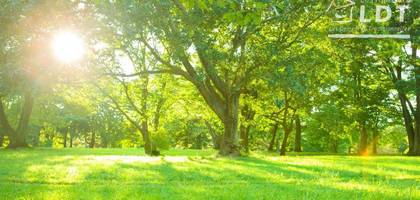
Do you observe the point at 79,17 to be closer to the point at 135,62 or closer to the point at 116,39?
→ the point at 116,39

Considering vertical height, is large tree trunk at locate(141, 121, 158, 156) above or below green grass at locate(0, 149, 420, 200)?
above

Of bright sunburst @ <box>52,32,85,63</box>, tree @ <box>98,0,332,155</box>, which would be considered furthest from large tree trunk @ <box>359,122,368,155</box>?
bright sunburst @ <box>52,32,85,63</box>

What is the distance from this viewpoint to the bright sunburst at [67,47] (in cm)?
2302

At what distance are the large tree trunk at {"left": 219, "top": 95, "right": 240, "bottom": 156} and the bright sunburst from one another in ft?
29.8

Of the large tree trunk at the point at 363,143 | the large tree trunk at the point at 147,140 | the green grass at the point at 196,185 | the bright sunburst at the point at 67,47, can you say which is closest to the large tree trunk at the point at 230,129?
the bright sunburst at the point at 67,47

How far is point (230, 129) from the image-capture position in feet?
93.9

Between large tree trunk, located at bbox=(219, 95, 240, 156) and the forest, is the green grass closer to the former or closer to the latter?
the forest

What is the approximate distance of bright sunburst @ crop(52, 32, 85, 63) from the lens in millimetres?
23016

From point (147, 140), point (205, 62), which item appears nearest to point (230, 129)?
point (205, 62)

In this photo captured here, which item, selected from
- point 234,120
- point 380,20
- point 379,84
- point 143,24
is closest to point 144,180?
point 143,24

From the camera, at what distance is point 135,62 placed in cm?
3491

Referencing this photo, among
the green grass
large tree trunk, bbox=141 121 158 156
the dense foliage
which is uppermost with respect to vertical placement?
the dense foliage

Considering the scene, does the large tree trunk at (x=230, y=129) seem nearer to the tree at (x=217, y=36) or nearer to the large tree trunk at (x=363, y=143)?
the tree at (x=217, y=36)

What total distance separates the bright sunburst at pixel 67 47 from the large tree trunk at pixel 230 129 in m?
9.07
